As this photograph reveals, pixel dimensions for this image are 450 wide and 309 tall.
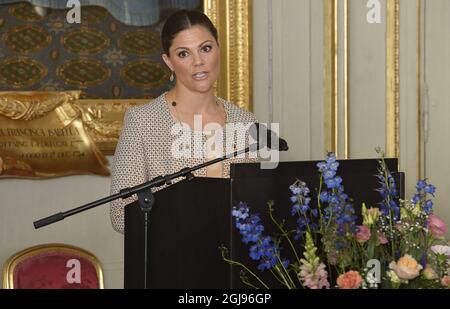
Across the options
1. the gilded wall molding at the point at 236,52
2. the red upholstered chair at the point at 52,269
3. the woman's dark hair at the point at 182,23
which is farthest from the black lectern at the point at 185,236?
the gilded wall molding at the point at 236,52

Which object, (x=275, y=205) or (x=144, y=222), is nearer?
(x=275, y=205)

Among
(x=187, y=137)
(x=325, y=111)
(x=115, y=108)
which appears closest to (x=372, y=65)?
(x=325, y=111)

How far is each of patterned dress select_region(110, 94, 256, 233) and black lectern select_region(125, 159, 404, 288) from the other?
39 centimetres

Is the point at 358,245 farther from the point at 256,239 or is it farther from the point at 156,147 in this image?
the point at 156,147

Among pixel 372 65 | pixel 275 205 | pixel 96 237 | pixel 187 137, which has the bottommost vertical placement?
pixel 96 237

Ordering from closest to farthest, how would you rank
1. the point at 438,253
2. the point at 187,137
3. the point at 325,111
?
the point at 438,253 < the point at 187,137 < the point at 325,111

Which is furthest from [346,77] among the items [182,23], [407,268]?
[407,268]

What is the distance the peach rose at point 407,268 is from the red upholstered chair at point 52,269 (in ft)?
6.67

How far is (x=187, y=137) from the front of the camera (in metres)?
2.56

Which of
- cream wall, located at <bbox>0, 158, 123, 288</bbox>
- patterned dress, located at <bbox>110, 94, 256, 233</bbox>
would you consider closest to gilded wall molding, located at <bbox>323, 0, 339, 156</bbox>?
cream wall, located at <bbox>0, 158, 123, 288</bbox>

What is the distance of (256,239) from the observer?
151 cm

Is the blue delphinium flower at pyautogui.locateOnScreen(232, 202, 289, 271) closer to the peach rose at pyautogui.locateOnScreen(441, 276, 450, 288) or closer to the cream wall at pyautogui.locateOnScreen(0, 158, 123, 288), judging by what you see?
the peach rose at pyautogui.locateOnScreen(441, 276, 450, 288)
